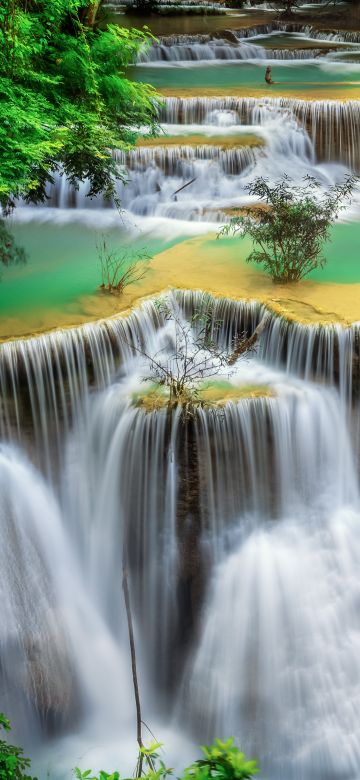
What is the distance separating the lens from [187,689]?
7.57 metres

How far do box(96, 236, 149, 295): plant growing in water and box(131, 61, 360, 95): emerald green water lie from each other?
7337 millimetres

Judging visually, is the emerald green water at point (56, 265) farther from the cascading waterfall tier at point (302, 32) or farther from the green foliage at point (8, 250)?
the cascading waterfall tier at point (302, 32)

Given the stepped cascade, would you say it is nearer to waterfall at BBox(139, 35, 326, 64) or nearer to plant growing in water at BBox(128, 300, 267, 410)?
plant growing in water at BBox(128, 300, 267, 410)

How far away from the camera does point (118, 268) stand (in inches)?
406

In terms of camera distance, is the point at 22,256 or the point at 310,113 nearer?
the point at 22,256

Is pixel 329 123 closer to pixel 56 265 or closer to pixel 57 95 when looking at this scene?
pixel 56 265

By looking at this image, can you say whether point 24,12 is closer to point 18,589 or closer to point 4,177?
point 4,177

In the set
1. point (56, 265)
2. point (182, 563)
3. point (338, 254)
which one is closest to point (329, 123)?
point (338, 254)

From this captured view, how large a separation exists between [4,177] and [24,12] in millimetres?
2101

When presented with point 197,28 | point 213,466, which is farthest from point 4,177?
point 197,28

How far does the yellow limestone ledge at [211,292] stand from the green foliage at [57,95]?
4.49ft

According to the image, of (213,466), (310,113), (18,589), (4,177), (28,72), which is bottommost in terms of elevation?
(18,589)

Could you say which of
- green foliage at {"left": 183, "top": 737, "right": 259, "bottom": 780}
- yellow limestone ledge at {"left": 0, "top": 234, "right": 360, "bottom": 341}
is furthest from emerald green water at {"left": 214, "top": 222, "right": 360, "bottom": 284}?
green foliage at {"left": 183, "top": 737, "right": 259, "bottom": 780}

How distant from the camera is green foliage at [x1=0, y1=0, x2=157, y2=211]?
725cm
